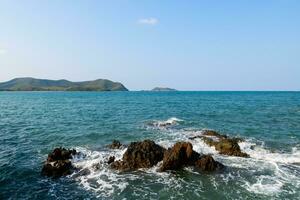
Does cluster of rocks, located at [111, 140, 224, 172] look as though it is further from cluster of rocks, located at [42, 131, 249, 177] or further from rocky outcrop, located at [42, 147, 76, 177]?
rocky outcrop, located at [42, 147, 76, 177]

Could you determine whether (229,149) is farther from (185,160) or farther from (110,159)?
(110,159)

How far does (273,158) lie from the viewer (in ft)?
84.0

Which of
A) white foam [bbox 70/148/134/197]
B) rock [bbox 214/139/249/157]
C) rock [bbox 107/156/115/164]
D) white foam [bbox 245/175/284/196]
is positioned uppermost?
rock [bbox 214/139/249/157]

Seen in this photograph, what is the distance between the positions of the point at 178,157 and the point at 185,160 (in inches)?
34.4

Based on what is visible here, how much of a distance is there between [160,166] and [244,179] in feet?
19.9

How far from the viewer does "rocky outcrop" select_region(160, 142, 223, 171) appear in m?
22.2

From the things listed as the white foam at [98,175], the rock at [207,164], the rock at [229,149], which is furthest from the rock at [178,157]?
the rock at [229,149]

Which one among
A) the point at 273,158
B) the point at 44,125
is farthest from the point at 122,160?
the point at 44,125

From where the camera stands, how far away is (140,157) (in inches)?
920

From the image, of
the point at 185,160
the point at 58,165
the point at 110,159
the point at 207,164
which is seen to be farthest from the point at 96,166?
the point at 207,164

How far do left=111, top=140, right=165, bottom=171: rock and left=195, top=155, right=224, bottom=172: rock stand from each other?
10.4 ft

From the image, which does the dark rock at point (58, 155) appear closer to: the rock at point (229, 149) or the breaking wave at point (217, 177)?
the breaking wave at point (217, 177)

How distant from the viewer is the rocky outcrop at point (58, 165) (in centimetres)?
2188

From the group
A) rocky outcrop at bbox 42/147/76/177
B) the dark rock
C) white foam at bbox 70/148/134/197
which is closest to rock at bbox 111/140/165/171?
white foam at bbox 70/148/134/197
